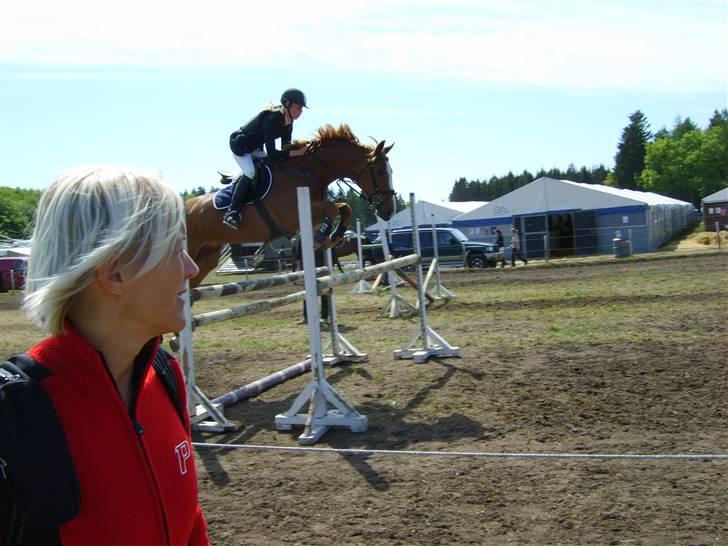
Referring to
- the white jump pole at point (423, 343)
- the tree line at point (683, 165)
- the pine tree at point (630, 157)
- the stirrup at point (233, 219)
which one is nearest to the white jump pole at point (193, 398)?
the stirrup at point (233, 219)

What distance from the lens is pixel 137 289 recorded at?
1571 mm

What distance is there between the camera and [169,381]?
177 centimetres

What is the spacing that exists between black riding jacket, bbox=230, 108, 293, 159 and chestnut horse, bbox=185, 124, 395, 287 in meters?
0.16

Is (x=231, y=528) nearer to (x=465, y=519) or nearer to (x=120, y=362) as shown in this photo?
(x=465, y=519)

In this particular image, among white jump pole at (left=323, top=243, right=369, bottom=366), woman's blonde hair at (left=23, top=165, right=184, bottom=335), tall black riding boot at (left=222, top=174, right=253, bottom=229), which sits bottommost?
white jump pole at (left=323, top=243, right=369, bottom=366)

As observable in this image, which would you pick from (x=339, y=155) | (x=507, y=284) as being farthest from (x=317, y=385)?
(x=507, y=284)

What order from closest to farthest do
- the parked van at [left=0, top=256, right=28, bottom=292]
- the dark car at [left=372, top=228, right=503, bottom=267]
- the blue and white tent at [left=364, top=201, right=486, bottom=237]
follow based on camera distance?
the dark car at [left=372, top=228, right=503, bottom=267], the parked van at [left=0, top=256, right=28, bottom=292], the blue and white tent at [left=364, top=201, right=486, bottom=237]

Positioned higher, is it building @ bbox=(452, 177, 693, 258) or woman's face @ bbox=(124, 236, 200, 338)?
building @ bbox=(452, 177, 693, 258)

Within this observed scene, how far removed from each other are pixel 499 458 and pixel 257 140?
4.41m

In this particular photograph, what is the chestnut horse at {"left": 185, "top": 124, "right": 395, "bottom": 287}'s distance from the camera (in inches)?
298

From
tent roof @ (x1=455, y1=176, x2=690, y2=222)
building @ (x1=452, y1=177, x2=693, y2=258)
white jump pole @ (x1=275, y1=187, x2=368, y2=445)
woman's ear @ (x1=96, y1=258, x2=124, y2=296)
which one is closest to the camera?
woman's ear @ (x1=96, y1=258, x2=124, y2=296)

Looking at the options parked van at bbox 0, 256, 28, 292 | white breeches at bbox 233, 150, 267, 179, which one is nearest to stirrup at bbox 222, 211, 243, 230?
white breeches at bbox 233, 150, 267, 179

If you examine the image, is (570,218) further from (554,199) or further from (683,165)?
(683,165)

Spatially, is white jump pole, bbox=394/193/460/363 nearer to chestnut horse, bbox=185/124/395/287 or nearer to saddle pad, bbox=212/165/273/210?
chestnut horse, bbox=185/124/395/287
